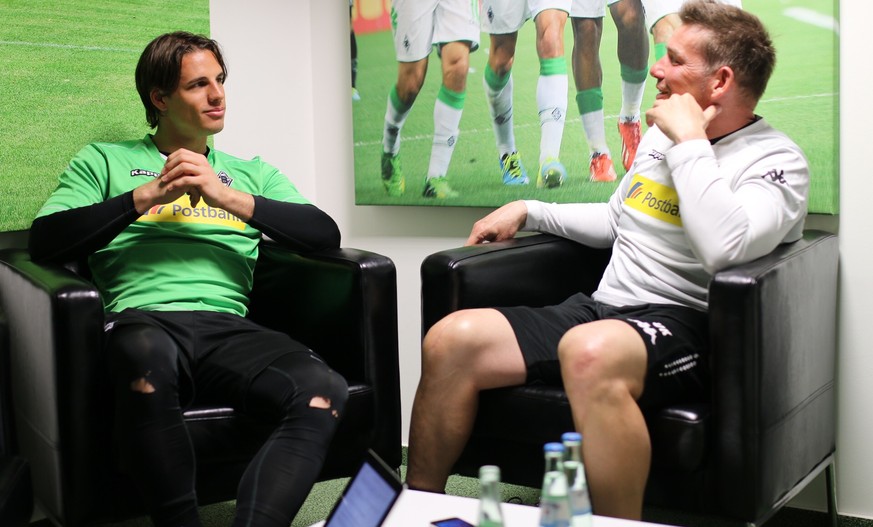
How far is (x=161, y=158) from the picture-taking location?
8.41 feet

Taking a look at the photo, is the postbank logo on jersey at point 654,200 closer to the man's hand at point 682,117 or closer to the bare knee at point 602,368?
the man's hand at point 682,117

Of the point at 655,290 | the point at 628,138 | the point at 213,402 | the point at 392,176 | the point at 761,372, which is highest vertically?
the point at 628,138

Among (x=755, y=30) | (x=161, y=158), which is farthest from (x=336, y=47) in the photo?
(x=755, y=30)

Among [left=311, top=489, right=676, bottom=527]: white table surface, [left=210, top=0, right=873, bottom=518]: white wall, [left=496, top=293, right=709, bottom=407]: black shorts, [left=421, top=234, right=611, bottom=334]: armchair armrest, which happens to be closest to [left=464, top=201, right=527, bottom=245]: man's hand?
[left=421, top=234, right=611, bottom=334]: armchair armrest

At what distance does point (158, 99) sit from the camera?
8.45 feet

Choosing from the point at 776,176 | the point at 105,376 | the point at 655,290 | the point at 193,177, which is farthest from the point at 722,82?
the point at 105,376

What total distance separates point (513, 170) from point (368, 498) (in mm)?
1821

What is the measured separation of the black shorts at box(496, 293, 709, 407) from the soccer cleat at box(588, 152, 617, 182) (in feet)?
1.66

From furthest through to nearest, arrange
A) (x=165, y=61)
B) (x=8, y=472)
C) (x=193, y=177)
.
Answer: (x=165, y=61) → (x=193, y=177) → (x=8, y=472)

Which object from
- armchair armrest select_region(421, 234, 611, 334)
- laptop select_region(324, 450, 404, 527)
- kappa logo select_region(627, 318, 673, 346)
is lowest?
laptop select_region(324, 450, 404, 527)

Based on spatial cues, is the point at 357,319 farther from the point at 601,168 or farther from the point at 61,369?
the point at 601,168

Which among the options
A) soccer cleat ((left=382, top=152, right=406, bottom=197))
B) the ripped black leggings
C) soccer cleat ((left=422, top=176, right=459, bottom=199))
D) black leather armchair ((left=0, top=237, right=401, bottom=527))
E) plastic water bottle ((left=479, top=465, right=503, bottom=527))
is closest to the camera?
plastic water bottle ((left=479, top=465, right=503, bottom=527))

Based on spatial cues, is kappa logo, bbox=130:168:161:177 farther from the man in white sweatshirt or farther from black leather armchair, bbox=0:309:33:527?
the man in white sweatshirt

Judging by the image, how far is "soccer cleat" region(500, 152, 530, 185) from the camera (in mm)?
2984
